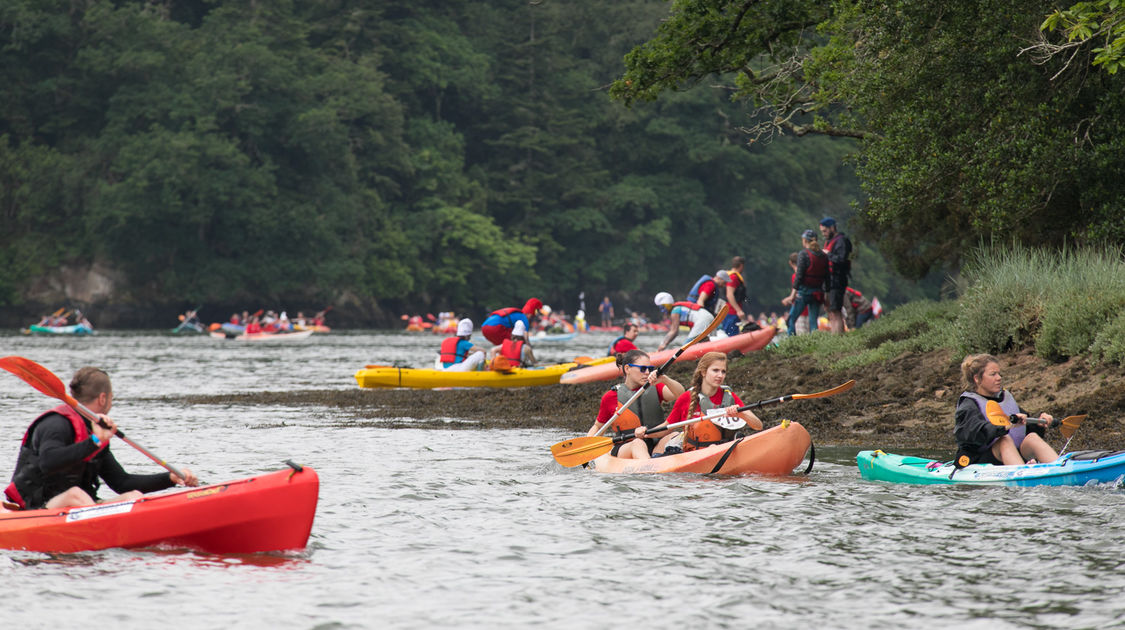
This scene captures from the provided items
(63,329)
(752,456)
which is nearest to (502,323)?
(752,456)

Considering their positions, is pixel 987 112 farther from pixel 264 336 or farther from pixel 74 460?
pixel 264 336

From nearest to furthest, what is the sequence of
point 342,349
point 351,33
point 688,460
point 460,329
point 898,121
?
1. point 688,460
2. point 898,121
3. point 460,329
4. point 342,349
5. point 351,33

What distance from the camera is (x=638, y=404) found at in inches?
457

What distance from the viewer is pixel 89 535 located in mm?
7598

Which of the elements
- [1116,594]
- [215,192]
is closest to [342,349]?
[215,192]

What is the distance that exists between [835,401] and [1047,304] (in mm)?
2876

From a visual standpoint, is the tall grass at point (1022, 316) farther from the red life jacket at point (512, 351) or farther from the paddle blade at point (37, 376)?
the paddle blade at point (37, 376)

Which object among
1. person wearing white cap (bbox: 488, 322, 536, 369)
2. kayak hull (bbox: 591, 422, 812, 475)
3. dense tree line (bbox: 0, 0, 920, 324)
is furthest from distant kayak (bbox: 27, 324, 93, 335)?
kayak hull (bbox: 591, 422, 812, 475)

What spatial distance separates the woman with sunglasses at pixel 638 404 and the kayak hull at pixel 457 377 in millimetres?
8801

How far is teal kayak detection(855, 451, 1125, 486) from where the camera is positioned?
9156 mm

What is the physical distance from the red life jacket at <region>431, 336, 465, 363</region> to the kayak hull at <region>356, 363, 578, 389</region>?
0.91 ft

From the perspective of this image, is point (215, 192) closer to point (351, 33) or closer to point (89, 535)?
point (351, 33)

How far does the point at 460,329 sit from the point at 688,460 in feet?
36.3

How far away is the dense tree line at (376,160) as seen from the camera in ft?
189
